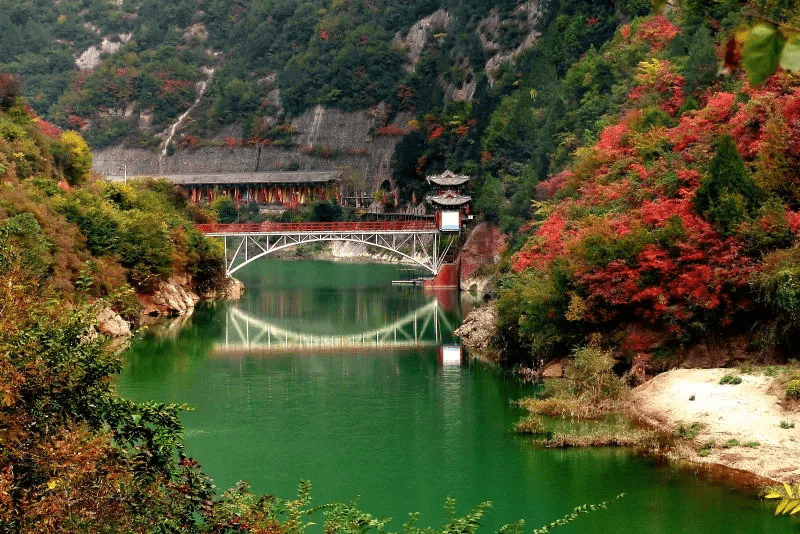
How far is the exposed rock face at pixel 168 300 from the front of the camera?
43281 millimetres

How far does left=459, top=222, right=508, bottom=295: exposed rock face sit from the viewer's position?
55.4 metres

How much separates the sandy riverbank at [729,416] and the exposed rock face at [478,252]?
31.8 meters

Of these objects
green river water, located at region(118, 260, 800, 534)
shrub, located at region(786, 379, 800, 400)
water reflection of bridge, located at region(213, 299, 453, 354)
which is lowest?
green river water, located at region(118, 260, 800, 534)

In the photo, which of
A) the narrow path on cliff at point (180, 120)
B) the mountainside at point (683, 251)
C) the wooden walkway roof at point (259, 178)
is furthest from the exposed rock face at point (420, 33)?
the mountainside at point (683, 251)

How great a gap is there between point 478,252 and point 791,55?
54418 millimetres

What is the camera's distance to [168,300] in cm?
4462

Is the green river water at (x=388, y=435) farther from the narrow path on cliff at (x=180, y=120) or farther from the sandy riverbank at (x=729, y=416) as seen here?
the narrow path on cliff at (x=180, y=120)

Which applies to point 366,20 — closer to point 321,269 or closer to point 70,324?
point 321,269

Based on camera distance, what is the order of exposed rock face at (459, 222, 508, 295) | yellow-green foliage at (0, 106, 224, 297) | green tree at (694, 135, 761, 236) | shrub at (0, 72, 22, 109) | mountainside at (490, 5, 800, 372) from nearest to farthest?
mountainside at (490, 5, 800, 372) < green tree at (694, 135, 761, 236) < yellow-green foliage at (0, 106, 224, 297) < shrub at (0, 72, 22, 109) < exposed rock face at (459, 222, 508, 295)

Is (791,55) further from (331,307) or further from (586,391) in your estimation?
(331,307)

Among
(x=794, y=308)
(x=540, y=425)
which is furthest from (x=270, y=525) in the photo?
(x=794, y=308)

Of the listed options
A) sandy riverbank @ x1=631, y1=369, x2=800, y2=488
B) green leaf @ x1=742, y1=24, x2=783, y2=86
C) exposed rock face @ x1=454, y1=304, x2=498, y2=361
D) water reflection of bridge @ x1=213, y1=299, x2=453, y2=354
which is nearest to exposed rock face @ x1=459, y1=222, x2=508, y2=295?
water reflection of bridge @ x1=213, y1=299, x2=453, y2=354

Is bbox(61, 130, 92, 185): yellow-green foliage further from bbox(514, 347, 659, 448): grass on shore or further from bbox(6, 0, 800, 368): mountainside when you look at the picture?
bbox(514, 347, 659, 448): grass on shore

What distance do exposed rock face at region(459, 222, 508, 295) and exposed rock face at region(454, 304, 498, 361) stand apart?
58.3 feet
